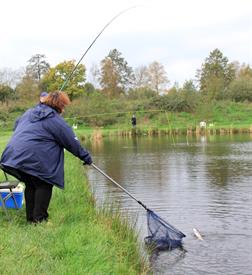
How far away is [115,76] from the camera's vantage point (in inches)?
2876

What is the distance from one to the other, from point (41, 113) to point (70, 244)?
71.6 inches

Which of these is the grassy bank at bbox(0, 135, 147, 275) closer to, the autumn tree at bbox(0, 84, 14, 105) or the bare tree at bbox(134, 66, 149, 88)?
the autumn tree at bbox(0, 84, 14, 105)

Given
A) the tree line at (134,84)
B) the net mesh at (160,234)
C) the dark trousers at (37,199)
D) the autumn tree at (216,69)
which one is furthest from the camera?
the autumn tree at (216,69)

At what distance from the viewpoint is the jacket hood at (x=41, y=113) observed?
6559 mm

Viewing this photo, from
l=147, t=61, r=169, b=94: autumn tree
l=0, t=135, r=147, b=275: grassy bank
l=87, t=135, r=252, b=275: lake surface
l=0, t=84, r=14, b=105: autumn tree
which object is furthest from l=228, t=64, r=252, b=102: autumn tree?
l=0, t=135, r=147, b=275: grassy bank

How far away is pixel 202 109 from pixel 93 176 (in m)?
36.0

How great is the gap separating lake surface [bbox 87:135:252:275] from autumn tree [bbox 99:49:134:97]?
46480mm

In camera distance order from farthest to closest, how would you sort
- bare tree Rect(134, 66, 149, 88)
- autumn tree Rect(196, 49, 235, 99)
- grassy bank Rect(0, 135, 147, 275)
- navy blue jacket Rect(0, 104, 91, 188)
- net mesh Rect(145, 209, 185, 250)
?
bare tree Rect(134, 66, 149, 88) < autumn tree Rect(196, 49, 235, 99) < net mesh Rect(145, 209, 185, 250) < navy blue jacket Rect(0, 104, 91, 188) < grassy bank Rect(0, 135, 147, 275)

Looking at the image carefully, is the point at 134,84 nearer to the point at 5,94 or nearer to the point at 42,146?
the point at 5,94

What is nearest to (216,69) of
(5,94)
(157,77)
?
(157,77)

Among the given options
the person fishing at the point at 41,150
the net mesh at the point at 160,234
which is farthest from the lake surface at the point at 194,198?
the person fishing at the point at 41,150

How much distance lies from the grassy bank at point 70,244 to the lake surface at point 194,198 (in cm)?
95

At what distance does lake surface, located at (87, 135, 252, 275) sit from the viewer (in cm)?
773

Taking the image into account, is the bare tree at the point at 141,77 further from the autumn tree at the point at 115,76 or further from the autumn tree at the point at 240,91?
the autumn tree at the point at 240,91
